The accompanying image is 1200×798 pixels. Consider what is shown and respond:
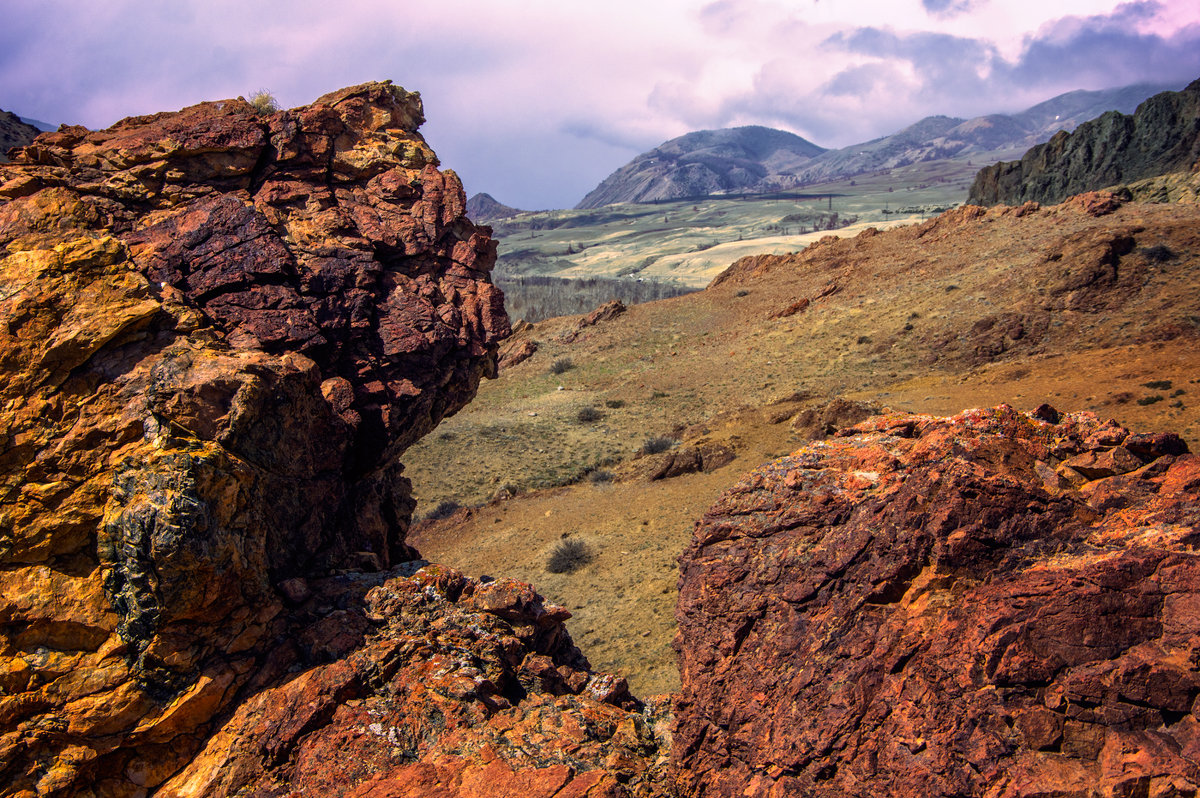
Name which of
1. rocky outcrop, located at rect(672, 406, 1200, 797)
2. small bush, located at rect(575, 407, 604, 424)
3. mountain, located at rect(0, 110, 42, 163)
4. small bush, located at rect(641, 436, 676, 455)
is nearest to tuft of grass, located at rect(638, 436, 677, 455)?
small bush, located at rect(641, 436, 676, 455)

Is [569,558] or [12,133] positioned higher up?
[12,133]

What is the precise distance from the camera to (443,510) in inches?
960

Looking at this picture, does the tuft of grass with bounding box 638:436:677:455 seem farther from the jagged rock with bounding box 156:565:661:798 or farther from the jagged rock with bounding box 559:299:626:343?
the jagged rock with bounding box 559:299:626:343

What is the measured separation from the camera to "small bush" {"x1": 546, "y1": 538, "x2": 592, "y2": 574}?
18.2 meters

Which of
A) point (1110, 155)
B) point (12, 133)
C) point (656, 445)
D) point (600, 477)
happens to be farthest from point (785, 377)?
point (12, 133)

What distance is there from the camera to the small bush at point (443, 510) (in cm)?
2398

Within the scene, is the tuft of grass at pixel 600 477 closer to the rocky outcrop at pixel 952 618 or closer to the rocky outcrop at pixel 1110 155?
the rocky outcrop at pixel 952 618

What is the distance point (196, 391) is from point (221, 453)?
2.11 ft

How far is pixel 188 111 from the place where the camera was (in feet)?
34.2

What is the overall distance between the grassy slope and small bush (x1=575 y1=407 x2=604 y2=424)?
352mm

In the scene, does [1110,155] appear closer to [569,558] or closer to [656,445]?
[656,445]

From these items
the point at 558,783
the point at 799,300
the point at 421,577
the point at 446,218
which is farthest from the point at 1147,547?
the point at 799,300

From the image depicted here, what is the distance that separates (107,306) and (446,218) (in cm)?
492

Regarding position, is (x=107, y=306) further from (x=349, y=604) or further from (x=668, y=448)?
(x=668, y=448)
